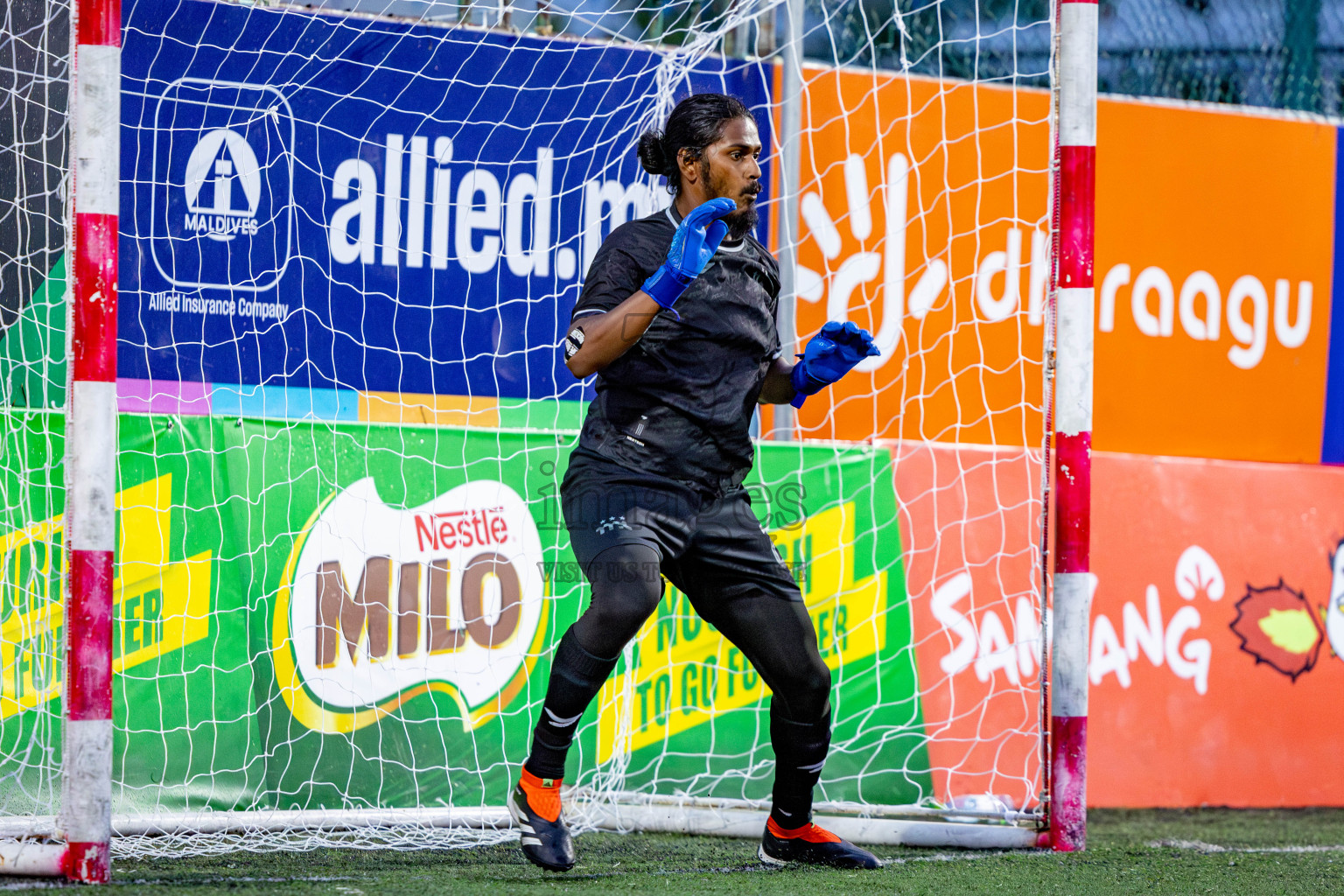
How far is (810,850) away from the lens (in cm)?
347

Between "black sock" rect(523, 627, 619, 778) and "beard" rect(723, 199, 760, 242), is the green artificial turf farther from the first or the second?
"beard" rect(723, 199, 760, 242)

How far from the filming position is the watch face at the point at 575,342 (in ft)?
10.0

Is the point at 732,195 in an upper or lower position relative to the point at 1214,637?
upper

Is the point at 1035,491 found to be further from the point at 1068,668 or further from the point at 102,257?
the point at 102,257

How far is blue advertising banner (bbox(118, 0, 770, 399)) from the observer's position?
4309 mm

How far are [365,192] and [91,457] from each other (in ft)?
5.73

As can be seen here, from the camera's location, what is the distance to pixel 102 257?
3.06m

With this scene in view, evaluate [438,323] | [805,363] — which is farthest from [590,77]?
[805,363]

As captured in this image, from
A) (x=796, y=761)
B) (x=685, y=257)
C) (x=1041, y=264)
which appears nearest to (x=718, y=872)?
(x=796, y=761)

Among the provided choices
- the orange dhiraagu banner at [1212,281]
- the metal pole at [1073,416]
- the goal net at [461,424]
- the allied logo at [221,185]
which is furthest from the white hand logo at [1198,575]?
the allied logo at [221,185]

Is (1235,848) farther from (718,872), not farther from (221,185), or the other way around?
(221,185)

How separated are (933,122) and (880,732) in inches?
86.5

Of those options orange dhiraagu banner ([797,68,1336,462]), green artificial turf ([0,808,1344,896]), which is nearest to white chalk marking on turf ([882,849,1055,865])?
green artificial turf ([0,808,1344,896])

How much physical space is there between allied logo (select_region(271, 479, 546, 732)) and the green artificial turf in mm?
544
